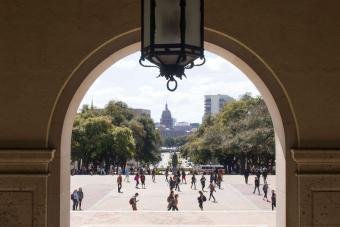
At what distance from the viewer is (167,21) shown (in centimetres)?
351

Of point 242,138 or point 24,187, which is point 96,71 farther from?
point 242,138

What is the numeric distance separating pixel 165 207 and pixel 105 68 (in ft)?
49.0

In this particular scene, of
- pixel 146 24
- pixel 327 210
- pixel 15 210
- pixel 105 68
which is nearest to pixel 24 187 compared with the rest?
pixel 15 210

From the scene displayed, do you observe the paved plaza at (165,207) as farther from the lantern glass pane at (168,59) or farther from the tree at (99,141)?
the tree at (99,141)

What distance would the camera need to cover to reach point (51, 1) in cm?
680

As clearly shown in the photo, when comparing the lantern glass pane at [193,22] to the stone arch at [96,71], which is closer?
the lantern glass pane at [193,22]

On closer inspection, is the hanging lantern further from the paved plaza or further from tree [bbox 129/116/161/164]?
tree [bbox 129/116/161/164]

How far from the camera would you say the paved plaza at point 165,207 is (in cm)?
1427

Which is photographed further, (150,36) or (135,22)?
(135,22)

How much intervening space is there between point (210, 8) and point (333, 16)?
5.61 feet

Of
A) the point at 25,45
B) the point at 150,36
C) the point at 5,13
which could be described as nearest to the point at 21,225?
the point at 25,45

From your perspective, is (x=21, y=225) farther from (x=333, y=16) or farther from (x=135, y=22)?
(x=333, y=16)

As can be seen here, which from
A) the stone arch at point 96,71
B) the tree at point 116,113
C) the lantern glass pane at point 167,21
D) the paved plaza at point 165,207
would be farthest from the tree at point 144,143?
the lantern glass pane at point 167,21

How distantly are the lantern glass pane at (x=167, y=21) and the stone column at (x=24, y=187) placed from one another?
3592 mm
